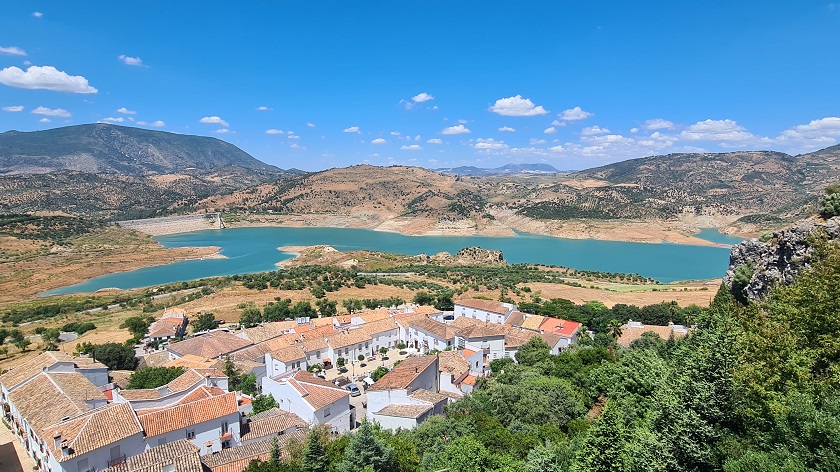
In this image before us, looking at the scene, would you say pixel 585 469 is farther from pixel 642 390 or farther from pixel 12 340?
pixel 12 340

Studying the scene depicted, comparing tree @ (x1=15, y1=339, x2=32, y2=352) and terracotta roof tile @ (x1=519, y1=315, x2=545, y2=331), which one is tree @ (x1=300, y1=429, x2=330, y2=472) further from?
tree @ (x1=15, y1=339, x2=32, y2=352)

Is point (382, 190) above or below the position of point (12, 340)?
above

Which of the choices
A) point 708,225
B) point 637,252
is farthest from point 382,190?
point 708,225

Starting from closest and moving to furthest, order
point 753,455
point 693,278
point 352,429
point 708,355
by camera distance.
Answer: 1. point 753,455
2. point 708,355
3. point 352,429
4. point 693,278

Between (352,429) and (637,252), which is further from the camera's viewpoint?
(637,252)

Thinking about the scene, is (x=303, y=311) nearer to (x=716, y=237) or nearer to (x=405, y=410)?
(x=405, y=410)

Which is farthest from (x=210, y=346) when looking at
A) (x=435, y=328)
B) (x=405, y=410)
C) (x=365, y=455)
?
(x=365, y=455)
